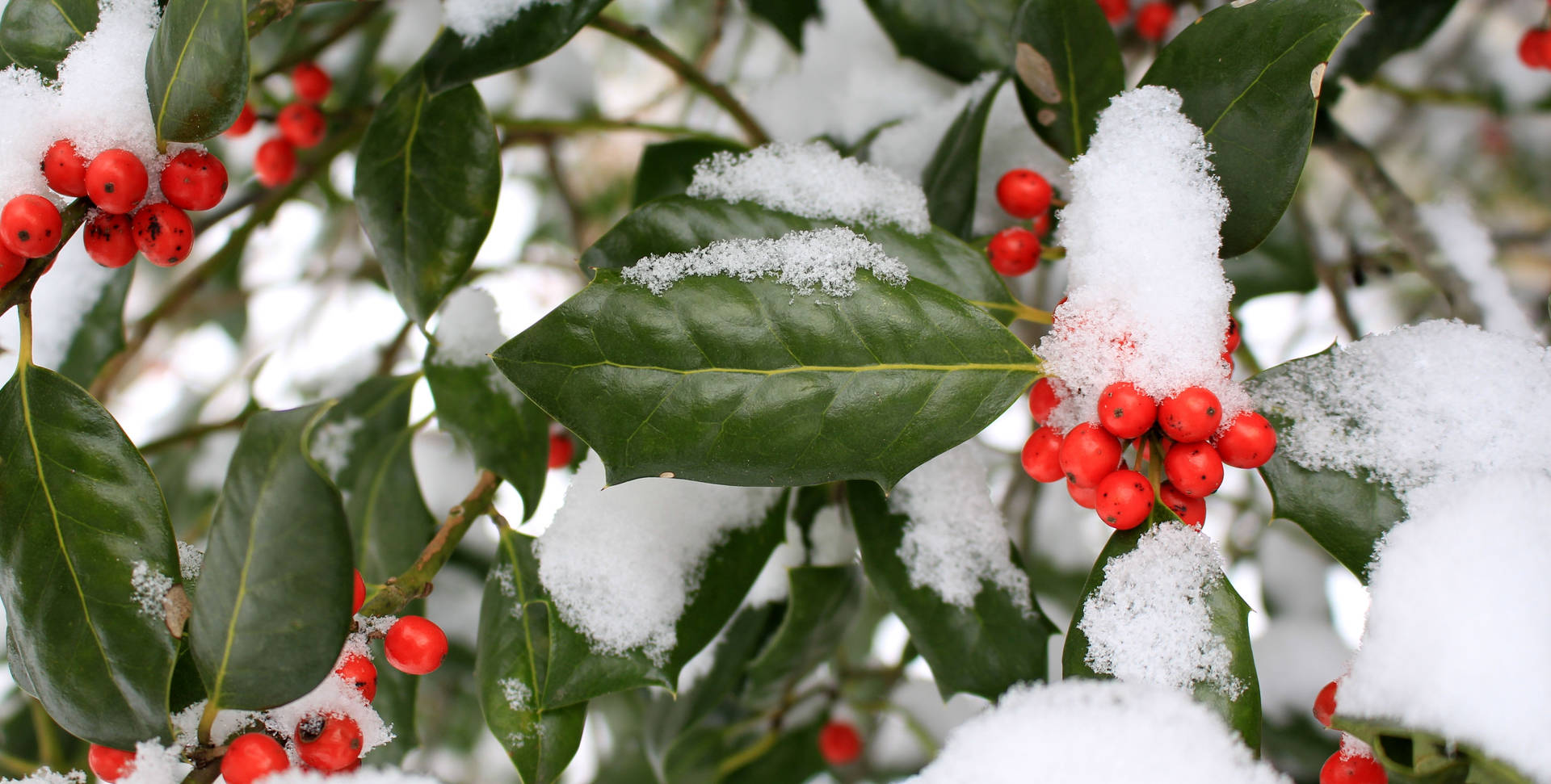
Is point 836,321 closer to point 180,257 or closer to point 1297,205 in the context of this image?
point 180,257

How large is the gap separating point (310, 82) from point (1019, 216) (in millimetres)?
1072

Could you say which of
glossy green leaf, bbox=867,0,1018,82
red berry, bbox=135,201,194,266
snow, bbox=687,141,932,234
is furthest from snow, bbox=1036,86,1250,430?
red berry, bbox=135,201,194,266

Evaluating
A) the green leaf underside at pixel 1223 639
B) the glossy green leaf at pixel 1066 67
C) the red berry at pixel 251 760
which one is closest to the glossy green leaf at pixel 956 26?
the glossy green leaf at pixel 1066 67

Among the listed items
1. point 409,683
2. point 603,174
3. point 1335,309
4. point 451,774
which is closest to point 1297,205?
point 1335,309

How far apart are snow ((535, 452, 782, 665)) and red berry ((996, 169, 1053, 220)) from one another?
0.35 meters

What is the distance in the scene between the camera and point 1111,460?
671mm

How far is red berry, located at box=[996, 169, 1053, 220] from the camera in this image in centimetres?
86

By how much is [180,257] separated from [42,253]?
9 centimetres

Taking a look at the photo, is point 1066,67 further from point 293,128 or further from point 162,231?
A: point 293,128

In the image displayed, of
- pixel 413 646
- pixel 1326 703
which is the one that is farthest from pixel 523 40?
pixel 1326 703

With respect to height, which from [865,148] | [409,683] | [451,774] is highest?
[865,148]

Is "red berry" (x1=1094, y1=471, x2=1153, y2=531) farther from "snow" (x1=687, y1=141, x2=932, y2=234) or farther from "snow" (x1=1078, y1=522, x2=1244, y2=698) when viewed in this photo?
"snow" (x1=687, y1=141, x2=932, y2=234)

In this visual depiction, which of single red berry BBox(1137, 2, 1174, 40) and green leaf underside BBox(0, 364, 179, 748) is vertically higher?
single red berry BBox(1137, 2, 1174, 40)

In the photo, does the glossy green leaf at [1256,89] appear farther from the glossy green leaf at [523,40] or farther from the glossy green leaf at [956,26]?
the glossy green leaf at [523,40]
